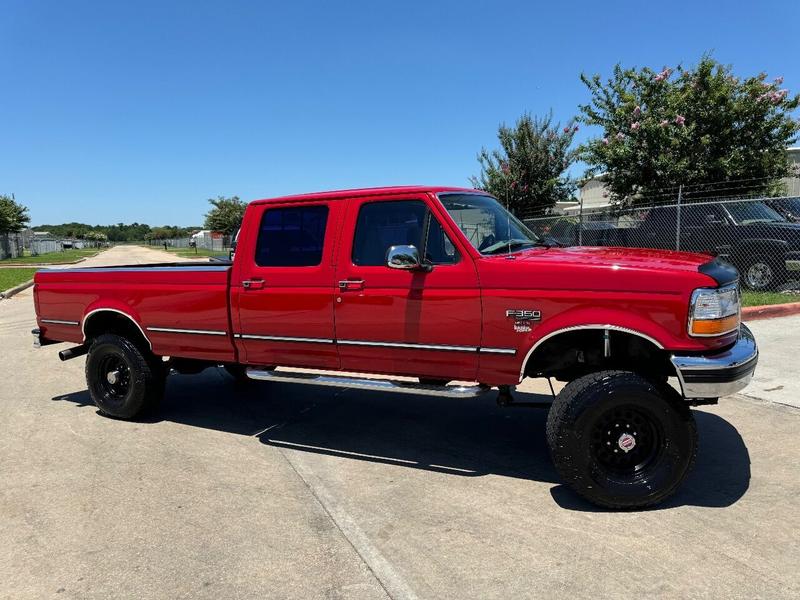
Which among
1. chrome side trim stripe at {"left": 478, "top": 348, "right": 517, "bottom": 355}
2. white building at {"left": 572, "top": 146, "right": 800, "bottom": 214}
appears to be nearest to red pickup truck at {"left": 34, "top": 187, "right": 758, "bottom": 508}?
chrome side trim stripe at {"left": 478, "top": 348, "right": 517, "bottom": 355}

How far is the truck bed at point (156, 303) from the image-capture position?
4969mm

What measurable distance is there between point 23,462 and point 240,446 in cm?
160

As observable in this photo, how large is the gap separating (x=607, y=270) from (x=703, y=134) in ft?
44.5

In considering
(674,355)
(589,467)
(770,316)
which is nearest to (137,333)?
(589,467)

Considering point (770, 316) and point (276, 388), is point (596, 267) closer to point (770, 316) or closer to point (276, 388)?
point (276, 388)

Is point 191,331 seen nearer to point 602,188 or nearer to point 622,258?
point 622,258

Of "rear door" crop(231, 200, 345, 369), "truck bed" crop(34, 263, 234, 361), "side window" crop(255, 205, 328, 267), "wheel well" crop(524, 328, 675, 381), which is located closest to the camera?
"wheel well" crop(524, 328, 675, 381)

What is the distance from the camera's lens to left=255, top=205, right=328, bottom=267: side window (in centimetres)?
460

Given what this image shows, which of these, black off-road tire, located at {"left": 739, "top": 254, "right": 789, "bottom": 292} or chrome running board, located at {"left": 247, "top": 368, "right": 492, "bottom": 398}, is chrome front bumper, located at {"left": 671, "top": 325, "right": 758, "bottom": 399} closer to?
chrome running board, located at {"left": 247, "top": 368, "right": 492, "bottom": 398}

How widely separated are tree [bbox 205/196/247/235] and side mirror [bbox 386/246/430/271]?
59.7 m

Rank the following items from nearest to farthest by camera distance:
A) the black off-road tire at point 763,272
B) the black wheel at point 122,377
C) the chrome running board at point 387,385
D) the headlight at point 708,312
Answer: the headlight at point 708,312 < the chrome running board at point 387,385 < the black wheel at point 122,377 < the black off-road tire at point 763,272

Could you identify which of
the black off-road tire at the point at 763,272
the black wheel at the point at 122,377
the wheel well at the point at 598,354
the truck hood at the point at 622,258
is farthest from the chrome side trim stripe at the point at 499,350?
the black off-road tire at the point at 763,272

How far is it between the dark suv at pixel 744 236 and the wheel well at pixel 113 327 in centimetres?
1034

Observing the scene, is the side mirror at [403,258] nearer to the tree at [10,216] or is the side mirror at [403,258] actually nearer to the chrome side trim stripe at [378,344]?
the chrome side trim stripe at [378,344]
